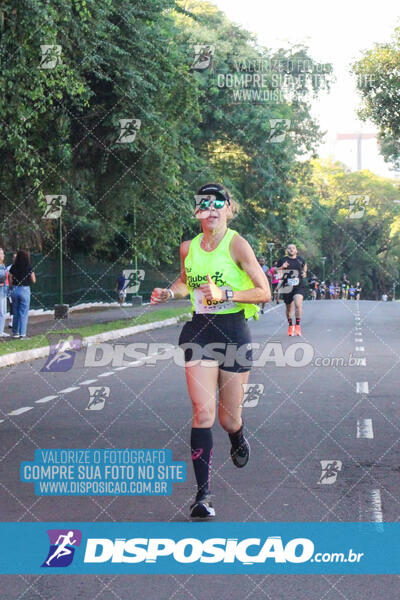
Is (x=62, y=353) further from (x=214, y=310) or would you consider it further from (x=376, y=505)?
(x=376, y=505)

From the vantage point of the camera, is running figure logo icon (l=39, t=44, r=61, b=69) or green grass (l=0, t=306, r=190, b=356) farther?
green grass (l=0, t=306, r=190, b=356)

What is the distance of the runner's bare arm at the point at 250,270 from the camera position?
724cm

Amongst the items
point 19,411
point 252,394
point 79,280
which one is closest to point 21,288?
point 252,394

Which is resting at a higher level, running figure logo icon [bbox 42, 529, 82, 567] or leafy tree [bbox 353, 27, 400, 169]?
leafy tree [bbox 353, 27, 400, 169]

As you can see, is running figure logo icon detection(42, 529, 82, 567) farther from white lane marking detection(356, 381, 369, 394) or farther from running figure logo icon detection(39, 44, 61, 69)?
running figure logo icon detection(39, 44, 61, 69)

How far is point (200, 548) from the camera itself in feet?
20.6

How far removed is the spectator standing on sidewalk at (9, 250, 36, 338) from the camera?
23469 millimetres

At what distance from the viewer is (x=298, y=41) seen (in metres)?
59.0

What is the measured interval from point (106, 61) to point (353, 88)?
2024 cm

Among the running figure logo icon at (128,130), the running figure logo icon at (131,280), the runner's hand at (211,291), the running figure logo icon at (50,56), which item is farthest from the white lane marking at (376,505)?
the running figure logo icon at (131,280)

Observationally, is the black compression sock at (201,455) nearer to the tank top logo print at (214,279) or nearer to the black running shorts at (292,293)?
the tank top logo print at (214,279)

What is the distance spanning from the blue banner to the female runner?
699mm

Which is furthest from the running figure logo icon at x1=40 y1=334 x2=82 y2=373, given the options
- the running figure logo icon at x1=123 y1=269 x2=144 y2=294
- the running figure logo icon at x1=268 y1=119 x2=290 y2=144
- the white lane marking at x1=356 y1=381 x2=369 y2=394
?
the running figure logo icon at x1=268 y1=119 x2=290 y2=144

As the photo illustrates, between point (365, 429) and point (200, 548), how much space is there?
4.83 m
